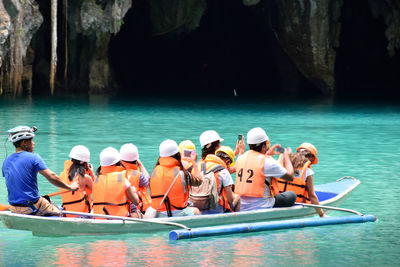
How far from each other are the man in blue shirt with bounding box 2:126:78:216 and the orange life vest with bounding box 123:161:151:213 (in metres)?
0.89

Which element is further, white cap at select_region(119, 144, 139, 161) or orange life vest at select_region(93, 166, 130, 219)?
white cap at select_region(119, 144, 139, 161)

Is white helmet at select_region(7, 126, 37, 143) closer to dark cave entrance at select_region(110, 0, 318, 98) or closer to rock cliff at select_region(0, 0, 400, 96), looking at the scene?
rock cliff at select_region(0, 0, 400, 96)

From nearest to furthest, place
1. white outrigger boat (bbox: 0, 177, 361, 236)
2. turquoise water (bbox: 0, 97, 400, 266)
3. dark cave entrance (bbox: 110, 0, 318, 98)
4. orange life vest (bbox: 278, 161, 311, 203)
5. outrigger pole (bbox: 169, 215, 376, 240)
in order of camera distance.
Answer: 1. turquoise water (bbox: 0, 97, 400, 266)
2. white outrigger boat (bbox: 0, 177, 361, 236)
3. outrigger pole (bbox: 169, 215, 376, 240)
4. orange life vest (bbox: 278, 161, 311, 203)
5. dark cave entrance (bbox: 110, 0, 318, 98)

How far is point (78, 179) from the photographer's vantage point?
31.4ft

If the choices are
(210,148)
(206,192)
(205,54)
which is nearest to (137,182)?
(206,192)

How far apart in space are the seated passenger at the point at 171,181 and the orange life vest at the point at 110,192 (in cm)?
44

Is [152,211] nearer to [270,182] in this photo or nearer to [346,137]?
[270,182]

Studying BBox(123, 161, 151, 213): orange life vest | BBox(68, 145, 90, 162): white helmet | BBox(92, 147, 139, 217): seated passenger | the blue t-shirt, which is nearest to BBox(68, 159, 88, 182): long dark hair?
BBox(68, 145, 90, 162): white helmet

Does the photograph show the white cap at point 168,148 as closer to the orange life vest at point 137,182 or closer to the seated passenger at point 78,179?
the orange life vest at point 137,182

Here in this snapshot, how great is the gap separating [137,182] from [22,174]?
5.38 ft

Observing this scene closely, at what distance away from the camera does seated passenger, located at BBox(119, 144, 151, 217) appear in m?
9.83

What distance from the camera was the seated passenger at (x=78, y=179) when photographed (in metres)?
9.30

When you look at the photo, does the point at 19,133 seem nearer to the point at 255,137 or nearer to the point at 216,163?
the point at 216,163

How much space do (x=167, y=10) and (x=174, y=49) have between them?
1093cm
